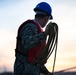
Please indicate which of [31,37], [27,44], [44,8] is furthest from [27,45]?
[44,8]

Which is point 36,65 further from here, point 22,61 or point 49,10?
point 49,10

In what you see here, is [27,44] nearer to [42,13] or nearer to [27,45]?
[27,45]

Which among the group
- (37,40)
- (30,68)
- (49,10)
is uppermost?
(49,10)

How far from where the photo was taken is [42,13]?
848cm

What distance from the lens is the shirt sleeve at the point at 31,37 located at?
26.0ft

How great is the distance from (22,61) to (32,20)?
1.01 metres

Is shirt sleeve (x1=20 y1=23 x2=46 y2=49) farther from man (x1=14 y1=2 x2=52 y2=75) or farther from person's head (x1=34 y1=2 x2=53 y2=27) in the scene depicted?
person's head (x1=34 y1=2 x2=53 y2=27)

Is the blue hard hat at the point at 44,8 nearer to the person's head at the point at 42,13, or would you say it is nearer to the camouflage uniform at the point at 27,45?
the person's head at the point at 42,13

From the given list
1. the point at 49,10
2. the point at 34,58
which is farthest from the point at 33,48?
the point at 49,10

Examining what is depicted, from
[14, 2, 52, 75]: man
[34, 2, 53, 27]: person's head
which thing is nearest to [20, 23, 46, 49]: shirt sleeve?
[14, 2, 52, 75]: man

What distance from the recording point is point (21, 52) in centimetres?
849

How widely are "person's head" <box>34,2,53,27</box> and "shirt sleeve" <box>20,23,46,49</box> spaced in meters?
0.31

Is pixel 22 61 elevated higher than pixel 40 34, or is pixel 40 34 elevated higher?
pixel 40 34

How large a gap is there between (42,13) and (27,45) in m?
0.95
